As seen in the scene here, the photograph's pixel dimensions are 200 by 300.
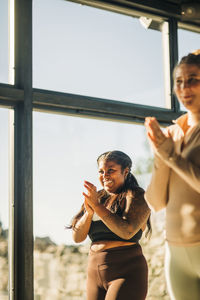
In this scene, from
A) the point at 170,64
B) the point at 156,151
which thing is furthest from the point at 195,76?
the point at 170,64

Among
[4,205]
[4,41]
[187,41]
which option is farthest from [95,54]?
[4,205]

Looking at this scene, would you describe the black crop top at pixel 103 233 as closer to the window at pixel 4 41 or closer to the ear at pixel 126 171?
the ear at pixel 126 171

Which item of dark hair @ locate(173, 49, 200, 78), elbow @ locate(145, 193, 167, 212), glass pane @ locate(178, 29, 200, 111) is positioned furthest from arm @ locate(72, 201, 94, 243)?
glass pane @ locate(178, 29, 200, 111)

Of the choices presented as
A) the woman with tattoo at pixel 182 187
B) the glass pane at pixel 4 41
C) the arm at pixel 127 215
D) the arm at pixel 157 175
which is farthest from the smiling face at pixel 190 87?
the glass pane at pixel 4 41

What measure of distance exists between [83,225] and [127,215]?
0.87 feet

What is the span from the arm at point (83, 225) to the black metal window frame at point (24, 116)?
48cm

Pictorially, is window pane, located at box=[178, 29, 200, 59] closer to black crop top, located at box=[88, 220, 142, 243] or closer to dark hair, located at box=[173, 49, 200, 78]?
black crop top, located at box=[88, 220, 142, 243]

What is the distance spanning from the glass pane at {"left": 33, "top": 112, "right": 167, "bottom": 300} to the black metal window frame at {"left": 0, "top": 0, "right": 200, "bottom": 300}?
0.07m

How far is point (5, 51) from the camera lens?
2.99 meters

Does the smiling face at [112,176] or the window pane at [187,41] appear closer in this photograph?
the smiling face at [112,176]

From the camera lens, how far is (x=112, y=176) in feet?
8.16

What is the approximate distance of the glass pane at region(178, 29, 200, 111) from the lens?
3.84 m

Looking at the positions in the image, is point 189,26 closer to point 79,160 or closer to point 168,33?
point 168,33

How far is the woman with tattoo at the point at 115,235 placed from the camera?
2250 millimetres
